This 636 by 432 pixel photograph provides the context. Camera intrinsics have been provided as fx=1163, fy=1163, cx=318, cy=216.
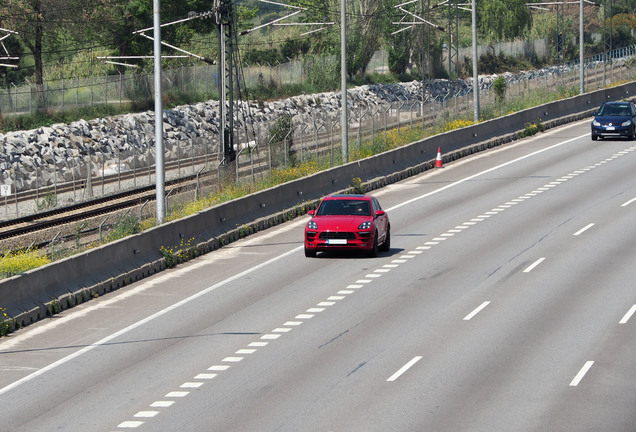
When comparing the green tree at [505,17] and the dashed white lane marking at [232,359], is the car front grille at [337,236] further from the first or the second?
the green tree at [505,17]

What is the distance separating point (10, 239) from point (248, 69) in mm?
56284

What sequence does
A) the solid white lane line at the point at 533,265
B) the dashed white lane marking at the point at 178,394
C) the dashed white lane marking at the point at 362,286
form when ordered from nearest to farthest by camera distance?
1. the dashed white lane marking at the point at 178,394
2. the dashed white lane marking at the point at 362,286
3. the solid white lane line at the point at 533,265

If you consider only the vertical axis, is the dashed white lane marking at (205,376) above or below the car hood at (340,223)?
below

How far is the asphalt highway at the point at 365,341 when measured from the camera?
1572 cm

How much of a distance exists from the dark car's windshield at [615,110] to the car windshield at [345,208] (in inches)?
1065

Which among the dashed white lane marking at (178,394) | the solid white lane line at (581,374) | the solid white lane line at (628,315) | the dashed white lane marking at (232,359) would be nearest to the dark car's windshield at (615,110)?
the solid white lane line at (628,315)

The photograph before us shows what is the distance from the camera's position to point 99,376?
18359 millimetres

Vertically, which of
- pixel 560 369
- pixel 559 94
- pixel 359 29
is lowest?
pixel 560 369

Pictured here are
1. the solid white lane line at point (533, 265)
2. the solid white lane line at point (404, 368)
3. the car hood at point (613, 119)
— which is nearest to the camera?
the solid white lane line at point (404, 368)

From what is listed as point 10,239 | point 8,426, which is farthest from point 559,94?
point 8,426

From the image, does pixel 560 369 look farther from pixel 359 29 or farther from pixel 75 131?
pixel 359 29

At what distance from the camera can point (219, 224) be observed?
32688 millimetres

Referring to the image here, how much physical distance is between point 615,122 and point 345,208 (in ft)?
87.6

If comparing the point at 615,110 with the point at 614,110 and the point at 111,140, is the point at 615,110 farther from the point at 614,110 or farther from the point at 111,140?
the point at 111,140
